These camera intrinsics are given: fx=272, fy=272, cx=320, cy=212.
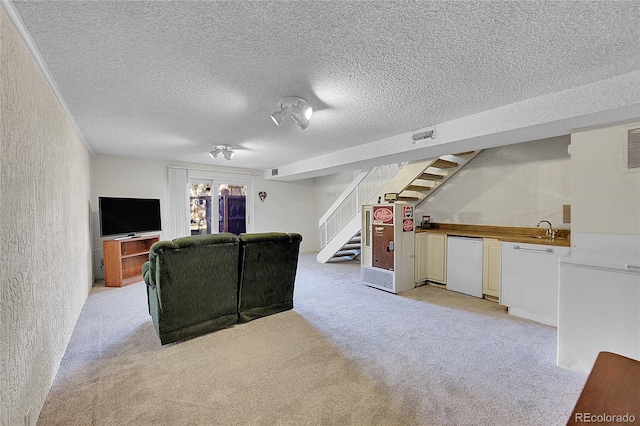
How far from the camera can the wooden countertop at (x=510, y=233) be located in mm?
3254

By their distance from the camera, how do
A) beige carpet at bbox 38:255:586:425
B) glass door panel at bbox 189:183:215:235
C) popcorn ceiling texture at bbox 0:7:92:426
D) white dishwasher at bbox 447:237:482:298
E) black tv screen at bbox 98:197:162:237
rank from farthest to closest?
glass door panel at bbox 189:183:215:235
black tv screen at bbox 98:197:162:237
white dishwasher at bbox 447:237:482:298
beige carpet at bbox 38:255:586:425
popcorn ceiling texture at bbox 0:7:92:426

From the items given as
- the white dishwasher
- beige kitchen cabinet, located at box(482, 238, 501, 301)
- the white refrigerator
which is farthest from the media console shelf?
the white refrigerator

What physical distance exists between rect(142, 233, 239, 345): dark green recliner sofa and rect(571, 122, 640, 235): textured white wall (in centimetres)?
351

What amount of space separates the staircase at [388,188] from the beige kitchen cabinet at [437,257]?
1.00 metres

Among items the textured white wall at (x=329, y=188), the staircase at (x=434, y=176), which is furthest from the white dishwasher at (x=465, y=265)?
the textured white wall at (x=329, y=188)

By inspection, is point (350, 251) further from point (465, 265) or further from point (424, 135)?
point (424, 135)

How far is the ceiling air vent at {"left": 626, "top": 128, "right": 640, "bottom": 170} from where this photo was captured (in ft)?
7.68

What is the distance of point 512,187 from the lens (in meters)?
4.21

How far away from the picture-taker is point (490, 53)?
182cm

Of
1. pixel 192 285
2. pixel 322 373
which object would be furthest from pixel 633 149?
pixel 192 285

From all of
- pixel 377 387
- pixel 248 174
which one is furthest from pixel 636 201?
pixel 248 174

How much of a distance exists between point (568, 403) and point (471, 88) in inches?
94.8

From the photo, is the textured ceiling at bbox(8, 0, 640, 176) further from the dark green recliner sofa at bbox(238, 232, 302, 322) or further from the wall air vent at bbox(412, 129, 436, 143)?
the dark green recliner sofa at bbox(238, 232, 302, 322)

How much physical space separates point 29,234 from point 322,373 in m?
2.13
